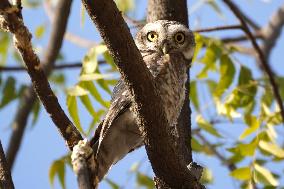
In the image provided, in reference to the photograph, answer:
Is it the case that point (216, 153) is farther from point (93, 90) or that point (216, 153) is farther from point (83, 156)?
point (83, 156)

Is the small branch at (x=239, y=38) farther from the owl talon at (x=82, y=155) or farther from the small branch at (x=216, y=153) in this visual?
the owl talon at (x=82, y=155)

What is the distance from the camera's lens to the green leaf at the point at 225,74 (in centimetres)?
294

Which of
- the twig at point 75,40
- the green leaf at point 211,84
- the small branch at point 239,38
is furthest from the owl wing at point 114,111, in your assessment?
the twig at point 75,40

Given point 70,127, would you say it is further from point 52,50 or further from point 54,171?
point 52,50

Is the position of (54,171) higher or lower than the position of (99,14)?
higher

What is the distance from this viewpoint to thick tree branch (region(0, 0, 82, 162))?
60.1 inches

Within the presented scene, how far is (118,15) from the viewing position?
1606 millimetres

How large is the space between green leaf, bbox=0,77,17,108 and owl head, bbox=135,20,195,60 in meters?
0.91

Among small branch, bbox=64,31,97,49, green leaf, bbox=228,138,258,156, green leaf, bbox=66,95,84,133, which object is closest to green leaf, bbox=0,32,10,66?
small branch, bbox=64,31,97,49

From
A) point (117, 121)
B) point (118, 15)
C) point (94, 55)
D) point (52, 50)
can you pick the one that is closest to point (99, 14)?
point (118, 15)

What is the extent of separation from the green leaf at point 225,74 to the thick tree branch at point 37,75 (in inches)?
52.2

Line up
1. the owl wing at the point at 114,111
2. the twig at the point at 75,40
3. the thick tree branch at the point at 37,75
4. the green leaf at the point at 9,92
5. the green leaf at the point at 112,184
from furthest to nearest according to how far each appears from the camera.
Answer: the twig at the point at 75,40, the green leaf at the point at 9,92, the green leaf at the point at 112,184, the owl wing at the point at 114,111, the thick tree branch at the point at 37,75

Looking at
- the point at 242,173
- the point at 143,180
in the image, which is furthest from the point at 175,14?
the point at 143,180

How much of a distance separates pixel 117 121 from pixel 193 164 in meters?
0.45
